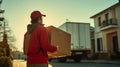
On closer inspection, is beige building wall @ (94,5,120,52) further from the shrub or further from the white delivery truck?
the shrub

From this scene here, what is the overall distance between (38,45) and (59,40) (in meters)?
0.38

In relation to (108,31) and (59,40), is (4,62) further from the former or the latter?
(108,31)

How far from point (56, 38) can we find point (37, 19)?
43 centimetres

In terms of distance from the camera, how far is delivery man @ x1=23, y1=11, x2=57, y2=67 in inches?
202

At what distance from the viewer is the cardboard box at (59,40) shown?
5.25 m

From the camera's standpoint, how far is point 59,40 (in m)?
5.37

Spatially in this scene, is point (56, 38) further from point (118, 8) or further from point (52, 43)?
point (118, 8)

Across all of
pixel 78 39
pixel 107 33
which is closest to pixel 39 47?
pixel 78 39

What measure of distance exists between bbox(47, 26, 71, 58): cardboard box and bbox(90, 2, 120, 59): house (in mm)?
36122

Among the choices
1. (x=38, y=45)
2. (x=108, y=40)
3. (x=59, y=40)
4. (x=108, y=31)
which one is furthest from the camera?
(x=108, y=40)

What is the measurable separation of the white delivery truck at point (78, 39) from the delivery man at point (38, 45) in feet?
84.2

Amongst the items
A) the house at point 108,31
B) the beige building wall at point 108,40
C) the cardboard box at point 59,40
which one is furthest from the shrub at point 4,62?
the beige building wall at point 108,40

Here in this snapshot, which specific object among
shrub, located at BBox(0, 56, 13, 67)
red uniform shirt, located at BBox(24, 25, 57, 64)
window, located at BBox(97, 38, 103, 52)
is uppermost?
window, located at BBox(97, 38, 103, 52)

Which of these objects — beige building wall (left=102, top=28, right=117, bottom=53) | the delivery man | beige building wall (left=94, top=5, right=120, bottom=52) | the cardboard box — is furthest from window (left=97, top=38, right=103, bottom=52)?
the delivery man
